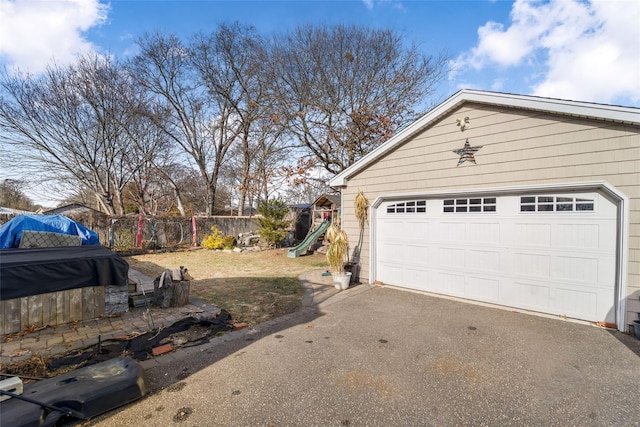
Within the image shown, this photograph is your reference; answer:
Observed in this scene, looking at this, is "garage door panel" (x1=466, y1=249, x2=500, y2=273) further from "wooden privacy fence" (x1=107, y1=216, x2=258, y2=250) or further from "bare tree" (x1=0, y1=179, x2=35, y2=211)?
"bare tree" (x1=0, y1=179, x2=35, y2=211)

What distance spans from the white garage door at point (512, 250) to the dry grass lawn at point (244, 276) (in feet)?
8.58

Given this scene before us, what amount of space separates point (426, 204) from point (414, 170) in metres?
0.76

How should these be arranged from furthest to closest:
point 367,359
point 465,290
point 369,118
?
1. point 369,118
2. point 465,290
3. point 367,359

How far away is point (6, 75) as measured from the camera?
45.8ft

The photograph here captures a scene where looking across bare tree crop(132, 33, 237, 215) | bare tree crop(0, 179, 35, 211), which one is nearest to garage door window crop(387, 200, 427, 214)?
bare tree crop(132, 33, 237, 215)

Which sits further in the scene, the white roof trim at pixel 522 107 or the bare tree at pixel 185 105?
the bare tree at pixel 185 105

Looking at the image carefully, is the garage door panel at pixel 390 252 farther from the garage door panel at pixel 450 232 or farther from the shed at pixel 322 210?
the shed at pixel 322 210

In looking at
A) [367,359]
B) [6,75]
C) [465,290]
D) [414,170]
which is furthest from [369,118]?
[6,75]

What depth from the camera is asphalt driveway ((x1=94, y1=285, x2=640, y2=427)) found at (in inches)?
94.7

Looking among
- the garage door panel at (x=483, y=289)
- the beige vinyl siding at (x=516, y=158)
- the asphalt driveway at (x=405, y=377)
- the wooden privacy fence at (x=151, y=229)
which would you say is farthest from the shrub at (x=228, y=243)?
the garage door panel at (x=483, y=289)

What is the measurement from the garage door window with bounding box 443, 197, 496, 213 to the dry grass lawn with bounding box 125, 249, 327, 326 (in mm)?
3529

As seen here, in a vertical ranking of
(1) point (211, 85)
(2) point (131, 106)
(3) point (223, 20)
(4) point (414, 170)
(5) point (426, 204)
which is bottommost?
(5) point (426, 204)

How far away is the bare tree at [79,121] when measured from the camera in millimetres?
14562

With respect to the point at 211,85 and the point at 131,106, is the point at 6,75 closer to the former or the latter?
the point at 131,106
